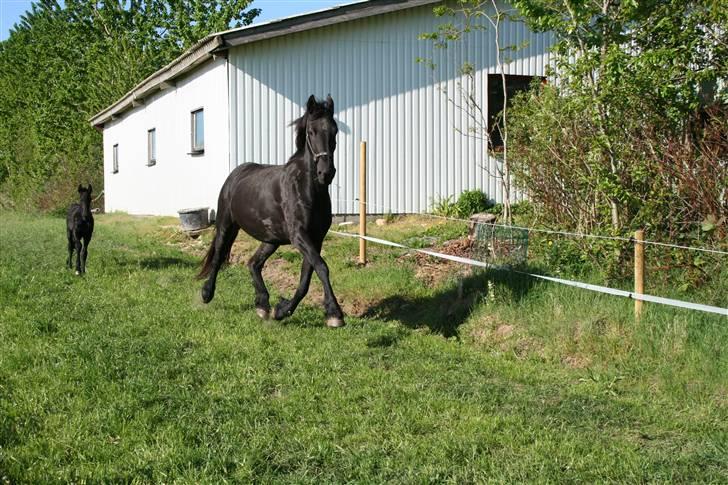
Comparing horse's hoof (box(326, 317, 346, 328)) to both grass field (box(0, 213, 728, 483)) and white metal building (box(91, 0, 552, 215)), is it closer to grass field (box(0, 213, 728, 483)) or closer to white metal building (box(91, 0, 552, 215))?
grass field (box(0, 213, 728, 483))

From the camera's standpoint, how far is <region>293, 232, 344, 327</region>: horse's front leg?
6.43 metres

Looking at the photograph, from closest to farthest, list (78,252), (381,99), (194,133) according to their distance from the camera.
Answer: (78,252) < (381,99) < (194,133)

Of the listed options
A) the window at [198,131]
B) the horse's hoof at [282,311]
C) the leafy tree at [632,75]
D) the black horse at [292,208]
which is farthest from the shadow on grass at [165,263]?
the leafy tree at [632,75]

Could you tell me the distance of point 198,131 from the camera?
57.0 ft

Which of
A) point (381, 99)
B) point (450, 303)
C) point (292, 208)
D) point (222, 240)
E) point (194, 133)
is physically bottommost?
point (450, 303)

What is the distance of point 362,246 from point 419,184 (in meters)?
5.94

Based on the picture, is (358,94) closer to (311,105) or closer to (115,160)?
(311,105)

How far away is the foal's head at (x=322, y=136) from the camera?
6.58 m

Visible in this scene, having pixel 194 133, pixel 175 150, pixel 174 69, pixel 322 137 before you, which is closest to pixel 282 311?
pixel 322 137

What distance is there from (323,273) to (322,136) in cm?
127

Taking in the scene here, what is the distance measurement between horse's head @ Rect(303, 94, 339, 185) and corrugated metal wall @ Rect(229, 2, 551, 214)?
8.30 m

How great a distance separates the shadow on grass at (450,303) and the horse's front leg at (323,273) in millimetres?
1345

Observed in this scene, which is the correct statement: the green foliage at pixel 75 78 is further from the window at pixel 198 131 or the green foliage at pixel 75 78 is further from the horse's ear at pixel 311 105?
the horse's ear at pixel 311 105

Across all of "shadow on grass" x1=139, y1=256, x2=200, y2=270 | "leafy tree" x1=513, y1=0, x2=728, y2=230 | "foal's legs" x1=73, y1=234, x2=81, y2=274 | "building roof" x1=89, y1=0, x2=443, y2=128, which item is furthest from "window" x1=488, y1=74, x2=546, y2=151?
"foal's legs" x1=73, y1=234, x2=81, y2=274
